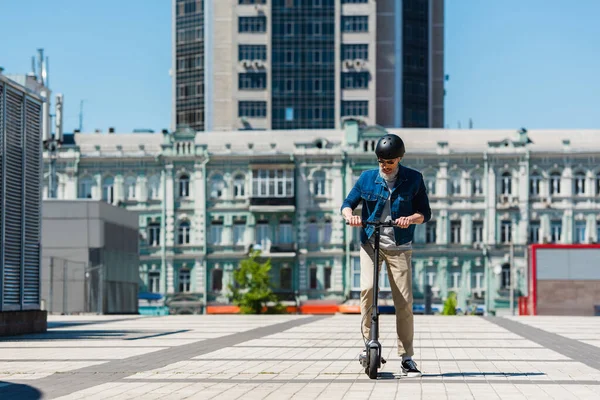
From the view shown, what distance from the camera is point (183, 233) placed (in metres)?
84.1

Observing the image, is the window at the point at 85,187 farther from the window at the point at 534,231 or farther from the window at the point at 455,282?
the window at the point at 534,231

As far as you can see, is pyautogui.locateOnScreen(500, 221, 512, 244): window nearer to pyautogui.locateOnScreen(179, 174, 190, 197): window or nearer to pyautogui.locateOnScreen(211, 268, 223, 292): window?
pyautogui.locateOnScreen(211, 268, 223, 292): window

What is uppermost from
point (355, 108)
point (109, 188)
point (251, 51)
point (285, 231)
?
point (251, 51)

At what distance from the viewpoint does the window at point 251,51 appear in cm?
10375

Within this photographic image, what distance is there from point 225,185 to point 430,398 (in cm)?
7353

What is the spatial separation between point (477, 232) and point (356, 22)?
26.6 meters

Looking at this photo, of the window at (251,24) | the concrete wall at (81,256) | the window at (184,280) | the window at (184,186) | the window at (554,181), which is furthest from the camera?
the window at (251,24)

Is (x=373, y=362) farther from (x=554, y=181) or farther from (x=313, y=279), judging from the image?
(x=554, y=181)

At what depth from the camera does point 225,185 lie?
8412 centimetres

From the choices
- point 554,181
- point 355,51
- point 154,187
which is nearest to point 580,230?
point 554,181

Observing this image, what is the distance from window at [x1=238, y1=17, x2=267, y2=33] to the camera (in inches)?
4050

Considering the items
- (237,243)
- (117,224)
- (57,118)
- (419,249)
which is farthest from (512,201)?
(117,224)

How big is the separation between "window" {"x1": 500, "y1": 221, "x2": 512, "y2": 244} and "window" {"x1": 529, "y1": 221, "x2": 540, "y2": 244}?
1.27 metres

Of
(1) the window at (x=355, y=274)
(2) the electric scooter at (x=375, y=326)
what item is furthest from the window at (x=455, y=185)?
(2) the electric scooter at (x=375, y=326)
